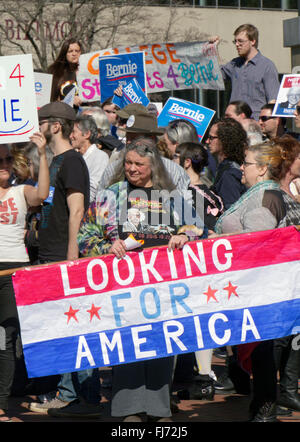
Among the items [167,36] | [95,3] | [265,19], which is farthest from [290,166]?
[265,19]

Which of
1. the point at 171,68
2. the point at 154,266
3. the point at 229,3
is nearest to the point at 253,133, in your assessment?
the point at 171,68

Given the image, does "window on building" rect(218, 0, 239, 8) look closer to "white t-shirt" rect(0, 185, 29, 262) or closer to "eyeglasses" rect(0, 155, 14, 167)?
"eyeglasses" rect(0, 155, 14, 167)

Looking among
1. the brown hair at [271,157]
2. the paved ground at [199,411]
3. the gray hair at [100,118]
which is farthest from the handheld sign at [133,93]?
the paved ground at [199,411]

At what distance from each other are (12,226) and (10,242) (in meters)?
0.12

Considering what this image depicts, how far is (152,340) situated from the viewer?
5812 millimetres

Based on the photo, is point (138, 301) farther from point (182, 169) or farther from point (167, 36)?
point (167, 36)

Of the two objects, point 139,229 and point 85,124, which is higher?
point 85,124

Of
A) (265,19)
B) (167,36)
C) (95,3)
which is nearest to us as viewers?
(95,3)

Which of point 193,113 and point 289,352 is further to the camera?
point 193,113

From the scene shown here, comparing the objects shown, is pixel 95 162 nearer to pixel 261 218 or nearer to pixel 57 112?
pixel 57 112

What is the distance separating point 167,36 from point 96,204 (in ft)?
103

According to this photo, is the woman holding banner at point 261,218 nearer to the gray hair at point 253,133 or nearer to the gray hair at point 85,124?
the gray hair at point 85,124

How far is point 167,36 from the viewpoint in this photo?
1433 inches

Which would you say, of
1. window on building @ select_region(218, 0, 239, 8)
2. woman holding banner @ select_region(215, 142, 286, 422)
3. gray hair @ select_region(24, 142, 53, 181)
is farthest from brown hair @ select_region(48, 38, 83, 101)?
window on building @ select_region(218, 0, 239, 8)
